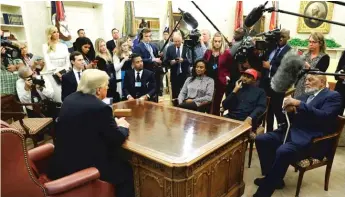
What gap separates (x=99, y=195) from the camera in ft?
5.68

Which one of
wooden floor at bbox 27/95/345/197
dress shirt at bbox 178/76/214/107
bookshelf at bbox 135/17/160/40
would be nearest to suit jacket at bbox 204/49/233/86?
dress shirt at bbox 178/76/214/107

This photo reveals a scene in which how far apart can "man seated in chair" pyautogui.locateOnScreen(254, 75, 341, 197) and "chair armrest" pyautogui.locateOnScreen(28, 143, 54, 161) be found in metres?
1.70

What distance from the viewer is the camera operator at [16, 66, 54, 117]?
A: 309cm

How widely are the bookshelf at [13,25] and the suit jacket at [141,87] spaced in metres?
2.27

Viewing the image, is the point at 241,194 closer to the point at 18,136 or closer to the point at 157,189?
the point at 157,189

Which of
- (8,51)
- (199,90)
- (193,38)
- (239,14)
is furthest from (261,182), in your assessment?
(239,14)

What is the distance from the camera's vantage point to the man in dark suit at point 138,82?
3.37m

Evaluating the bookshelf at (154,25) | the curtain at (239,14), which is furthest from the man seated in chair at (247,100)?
the curtain at (239,14)

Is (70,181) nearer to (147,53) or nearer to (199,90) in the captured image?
(199,90)

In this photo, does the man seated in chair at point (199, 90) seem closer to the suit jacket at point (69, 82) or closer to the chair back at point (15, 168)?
the suit jacket at point (69, 82)

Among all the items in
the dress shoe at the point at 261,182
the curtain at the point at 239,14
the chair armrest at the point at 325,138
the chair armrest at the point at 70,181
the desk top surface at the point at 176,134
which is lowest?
the dress shoe at the point at 261,182

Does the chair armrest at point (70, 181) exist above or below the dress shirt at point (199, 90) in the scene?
below

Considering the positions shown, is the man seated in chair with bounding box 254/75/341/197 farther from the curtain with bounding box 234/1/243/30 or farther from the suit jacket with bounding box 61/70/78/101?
the curtain with bounding box 234/1/243/30

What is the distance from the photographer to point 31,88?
3.15 m
